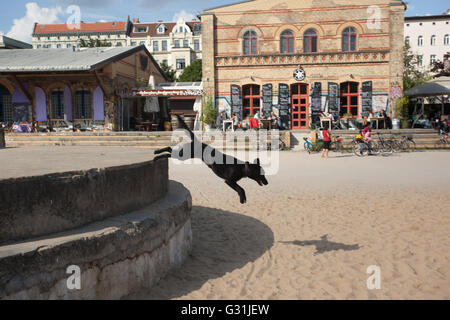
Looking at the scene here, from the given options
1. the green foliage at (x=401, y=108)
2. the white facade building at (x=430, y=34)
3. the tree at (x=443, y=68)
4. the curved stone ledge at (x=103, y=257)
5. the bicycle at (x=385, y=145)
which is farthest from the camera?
the white facade building at (x=430, y=34)

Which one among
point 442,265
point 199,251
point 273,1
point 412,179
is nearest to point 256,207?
point 199,251

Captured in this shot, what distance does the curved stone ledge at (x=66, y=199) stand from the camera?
2.70 m

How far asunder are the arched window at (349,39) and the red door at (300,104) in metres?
3.36

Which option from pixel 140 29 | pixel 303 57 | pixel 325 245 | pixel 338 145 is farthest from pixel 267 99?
pixel 140 29

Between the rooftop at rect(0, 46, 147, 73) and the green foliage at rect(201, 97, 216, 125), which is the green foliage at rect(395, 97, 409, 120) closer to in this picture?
the green foliage at rect(201, 97, 216, 125)

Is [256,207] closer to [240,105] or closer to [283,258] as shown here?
[283,258]

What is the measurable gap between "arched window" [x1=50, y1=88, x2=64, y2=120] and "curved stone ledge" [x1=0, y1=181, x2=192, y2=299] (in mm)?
20144

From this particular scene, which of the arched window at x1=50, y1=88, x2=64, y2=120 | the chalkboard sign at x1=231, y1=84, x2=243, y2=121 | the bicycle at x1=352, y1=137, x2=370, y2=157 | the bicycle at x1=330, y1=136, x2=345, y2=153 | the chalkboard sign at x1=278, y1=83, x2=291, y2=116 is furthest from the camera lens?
the chalkboard sign at x1=231, y1=84, x2=243, y2=121

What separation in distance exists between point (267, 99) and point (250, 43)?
373 cm

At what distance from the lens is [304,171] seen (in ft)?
36.7

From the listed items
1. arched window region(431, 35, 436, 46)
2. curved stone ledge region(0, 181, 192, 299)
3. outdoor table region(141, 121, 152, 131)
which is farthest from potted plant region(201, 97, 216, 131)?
arched window region(431, 35, 436, 46)

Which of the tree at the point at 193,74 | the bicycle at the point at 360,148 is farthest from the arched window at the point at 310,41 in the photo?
the tree at the point at 193,74

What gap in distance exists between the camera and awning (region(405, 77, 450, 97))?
20.1 metres

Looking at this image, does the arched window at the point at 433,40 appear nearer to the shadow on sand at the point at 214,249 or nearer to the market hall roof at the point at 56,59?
Result: the market hall roof at the point at 56,59
